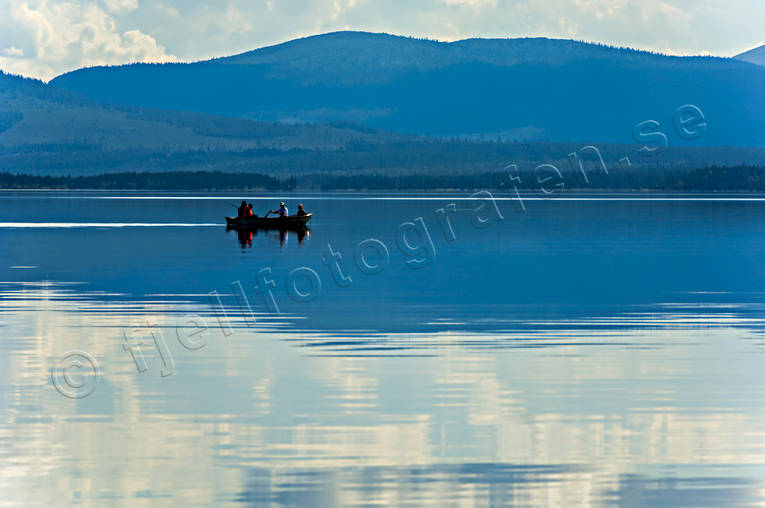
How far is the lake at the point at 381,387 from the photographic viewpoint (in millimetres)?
12000

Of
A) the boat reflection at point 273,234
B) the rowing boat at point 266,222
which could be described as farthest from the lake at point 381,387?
the rowing boat at point 266,222

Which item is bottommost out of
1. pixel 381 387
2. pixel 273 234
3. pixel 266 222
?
pixel 381 387

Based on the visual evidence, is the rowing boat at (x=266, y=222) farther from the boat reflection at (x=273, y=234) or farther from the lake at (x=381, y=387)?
the lake at (x=381, y=387)

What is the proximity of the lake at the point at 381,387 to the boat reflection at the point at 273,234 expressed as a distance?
14.8 m

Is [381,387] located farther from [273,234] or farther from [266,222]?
[266,222]

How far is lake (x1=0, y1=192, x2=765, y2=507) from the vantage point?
472 inches

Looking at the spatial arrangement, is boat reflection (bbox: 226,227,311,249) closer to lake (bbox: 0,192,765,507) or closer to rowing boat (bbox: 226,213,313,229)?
rowing boat (bbox: 226,213,313,229)

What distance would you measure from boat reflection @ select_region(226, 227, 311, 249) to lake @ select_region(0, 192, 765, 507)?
14764 millimetres

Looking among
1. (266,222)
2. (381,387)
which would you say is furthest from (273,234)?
(381,387)

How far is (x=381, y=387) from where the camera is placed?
16031 millimetres

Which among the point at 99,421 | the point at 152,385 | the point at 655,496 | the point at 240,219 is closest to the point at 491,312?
the point at 152,385

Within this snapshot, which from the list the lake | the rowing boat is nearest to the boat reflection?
the rowing boat

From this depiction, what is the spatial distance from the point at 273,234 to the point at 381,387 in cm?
4023

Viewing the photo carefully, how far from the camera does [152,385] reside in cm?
1617
